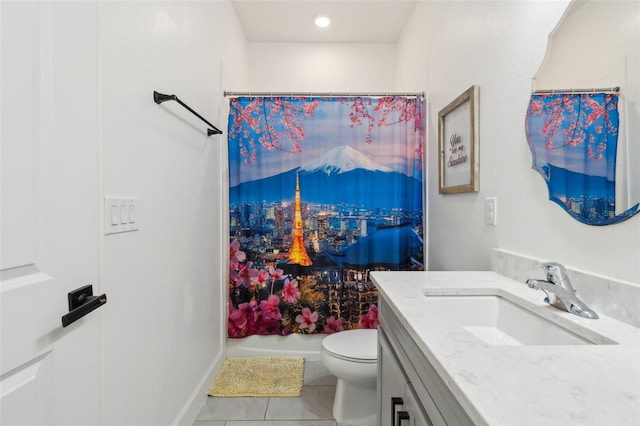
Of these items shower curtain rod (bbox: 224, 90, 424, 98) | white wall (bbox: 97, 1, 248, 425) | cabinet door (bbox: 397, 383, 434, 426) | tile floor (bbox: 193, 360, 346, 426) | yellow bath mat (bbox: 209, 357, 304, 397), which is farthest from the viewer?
shower curtain rod (bbox: 224, 90, 424, 98)

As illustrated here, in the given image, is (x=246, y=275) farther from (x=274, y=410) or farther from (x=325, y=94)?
(x=325, y=94)

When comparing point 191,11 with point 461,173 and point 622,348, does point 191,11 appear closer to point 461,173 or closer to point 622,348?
point 461,173

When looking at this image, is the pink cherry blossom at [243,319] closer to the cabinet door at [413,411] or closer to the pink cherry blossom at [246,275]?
the pink cherry blossom at [246,275]

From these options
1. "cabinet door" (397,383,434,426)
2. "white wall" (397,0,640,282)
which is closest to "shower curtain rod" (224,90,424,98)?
"white wall" (397,0,640,282)

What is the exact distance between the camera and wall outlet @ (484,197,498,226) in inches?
51.8

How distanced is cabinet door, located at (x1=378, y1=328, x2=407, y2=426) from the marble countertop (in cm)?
26

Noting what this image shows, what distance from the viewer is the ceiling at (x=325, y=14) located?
239cm

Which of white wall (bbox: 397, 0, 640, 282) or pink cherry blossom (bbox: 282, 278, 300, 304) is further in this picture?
pink cherry blossom (bbox: 282, 278, 300, 304)

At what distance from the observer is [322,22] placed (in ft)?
8.61

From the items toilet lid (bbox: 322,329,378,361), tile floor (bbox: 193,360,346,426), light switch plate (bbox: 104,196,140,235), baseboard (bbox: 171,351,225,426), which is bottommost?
tile floor (bbox: 193,360,346,426)

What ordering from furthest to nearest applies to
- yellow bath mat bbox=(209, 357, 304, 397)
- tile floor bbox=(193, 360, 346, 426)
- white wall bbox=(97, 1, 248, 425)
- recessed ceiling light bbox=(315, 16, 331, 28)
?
recessed ceiling light bbox=(315, 16, 331, 28) < yellow bath mat bbox=(209, 357, 304, 397) < tile floor bbox=(193, 360, 346, 426) < white wall bbox=(97, 1, 248, 425)

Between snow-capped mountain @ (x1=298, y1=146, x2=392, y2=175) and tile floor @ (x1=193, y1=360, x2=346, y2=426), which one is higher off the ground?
snow-capped mountain @ (x1=298, y1=146, x2=392, y2=175)

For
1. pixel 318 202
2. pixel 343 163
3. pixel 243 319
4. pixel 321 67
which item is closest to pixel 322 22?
pixel 321 67

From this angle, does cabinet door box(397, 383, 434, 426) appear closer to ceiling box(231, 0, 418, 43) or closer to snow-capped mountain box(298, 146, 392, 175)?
snow-capped mountain box(298, 146, 392, 175)
